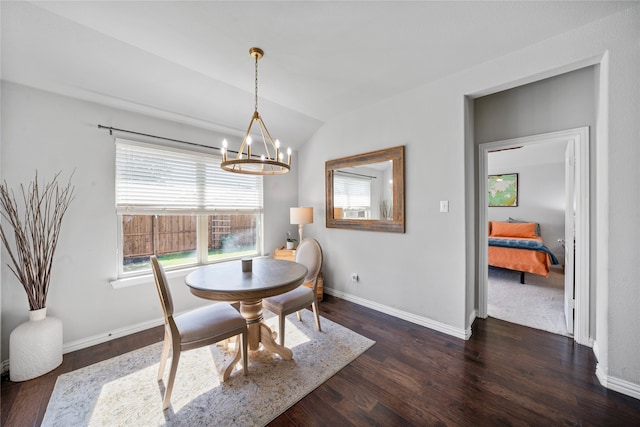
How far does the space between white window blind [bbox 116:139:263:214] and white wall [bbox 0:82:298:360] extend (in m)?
0.13

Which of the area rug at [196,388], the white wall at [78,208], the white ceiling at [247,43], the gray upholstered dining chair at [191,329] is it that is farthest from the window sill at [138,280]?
the white ceiling at [247,43]

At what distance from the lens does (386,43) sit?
2.00 metres

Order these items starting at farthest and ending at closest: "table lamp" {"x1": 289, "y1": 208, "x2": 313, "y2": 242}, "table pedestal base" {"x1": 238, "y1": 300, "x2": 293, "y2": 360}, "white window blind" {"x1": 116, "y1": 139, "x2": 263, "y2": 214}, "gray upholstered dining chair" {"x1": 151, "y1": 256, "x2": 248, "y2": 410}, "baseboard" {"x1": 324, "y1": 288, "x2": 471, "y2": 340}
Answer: "table lamp" {"x1": 289, "y1": 208, "x2": 313, "y2": 242}
"white window blind" {"x1": 116, "y1": 139, "x2": 263, "y2": 214}
"baseboard" {"x1": 324, "y1": 288, "x2": 471, "y2": 340}
"table pedestal base" {"x1": 238, "y1": 300, "x2": 293, "y2": 360}
"gray upholstered dining chair" {"x1": 151, "y1": 256, "x2": 248, "y2": 410}

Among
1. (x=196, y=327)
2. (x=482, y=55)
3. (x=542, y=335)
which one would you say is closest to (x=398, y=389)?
(x=196, y=327)

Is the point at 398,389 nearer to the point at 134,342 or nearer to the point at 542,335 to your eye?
the point at 542,335

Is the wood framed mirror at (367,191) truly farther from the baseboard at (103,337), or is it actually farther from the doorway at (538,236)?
the baseboard at (103,337)

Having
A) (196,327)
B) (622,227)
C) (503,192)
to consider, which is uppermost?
(503,192)

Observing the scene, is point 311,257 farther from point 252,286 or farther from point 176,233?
point 176,233

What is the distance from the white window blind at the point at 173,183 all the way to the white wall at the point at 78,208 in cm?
13

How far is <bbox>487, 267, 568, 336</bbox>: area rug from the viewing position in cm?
277

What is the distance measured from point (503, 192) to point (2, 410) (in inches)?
322

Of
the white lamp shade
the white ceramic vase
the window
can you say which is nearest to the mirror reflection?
the white lamp shade

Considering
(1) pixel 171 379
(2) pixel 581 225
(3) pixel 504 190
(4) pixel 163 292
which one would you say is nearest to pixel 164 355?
(1) pixel 171 379

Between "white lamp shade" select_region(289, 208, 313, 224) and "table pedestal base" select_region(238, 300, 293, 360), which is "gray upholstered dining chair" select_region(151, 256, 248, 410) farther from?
"white lamp shade" select_region(289, 208, 313, 224)
